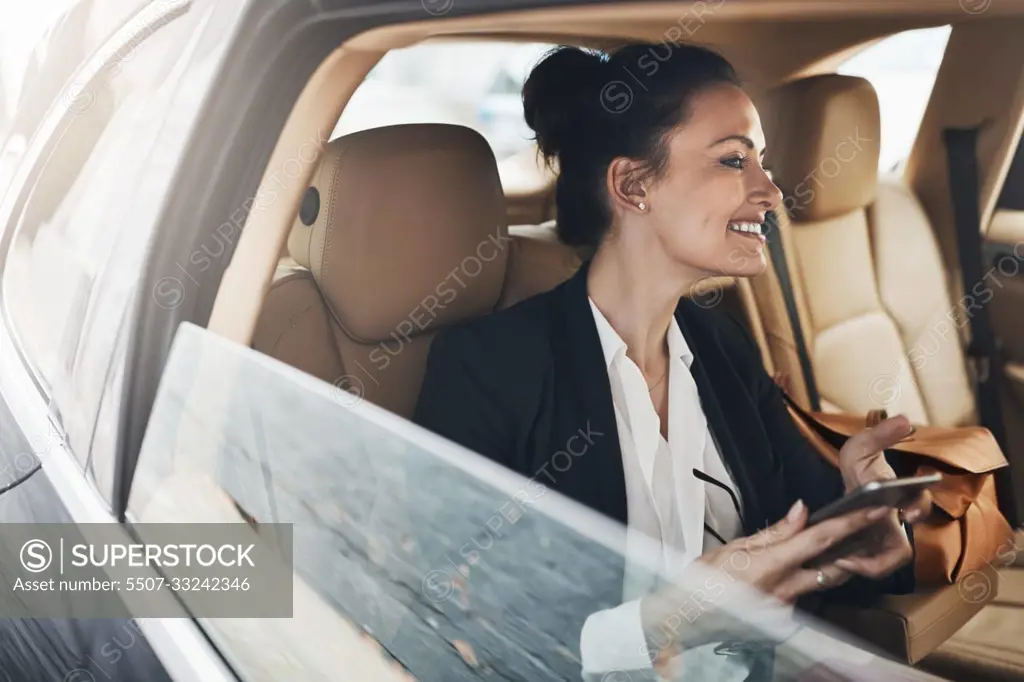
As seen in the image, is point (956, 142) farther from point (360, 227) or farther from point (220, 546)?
point (220, 546)

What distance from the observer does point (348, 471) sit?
33.3 inches

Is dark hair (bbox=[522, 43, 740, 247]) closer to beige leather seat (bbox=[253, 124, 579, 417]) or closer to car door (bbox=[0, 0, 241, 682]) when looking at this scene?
beige leather seat (bbox=[253, 124, 579, 417])

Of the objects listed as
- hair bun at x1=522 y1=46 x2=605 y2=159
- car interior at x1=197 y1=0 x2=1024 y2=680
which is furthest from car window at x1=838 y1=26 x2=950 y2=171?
hair bun at x1=522 y1=46 x2=605 y2=159

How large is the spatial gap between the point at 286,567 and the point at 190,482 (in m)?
0.20

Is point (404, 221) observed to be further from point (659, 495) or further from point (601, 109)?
point (659, 495)

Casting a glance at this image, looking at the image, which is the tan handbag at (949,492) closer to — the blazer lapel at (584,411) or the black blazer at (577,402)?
the black blazer at (577,402)

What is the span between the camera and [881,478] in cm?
68

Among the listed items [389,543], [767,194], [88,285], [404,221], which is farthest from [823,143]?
[88,285]

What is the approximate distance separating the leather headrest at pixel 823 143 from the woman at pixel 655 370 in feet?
0.07

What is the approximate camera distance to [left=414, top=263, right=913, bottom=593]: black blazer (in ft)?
2.40

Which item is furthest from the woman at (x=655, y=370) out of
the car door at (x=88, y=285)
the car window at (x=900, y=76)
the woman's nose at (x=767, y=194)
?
the car door at (x=88, y=285)

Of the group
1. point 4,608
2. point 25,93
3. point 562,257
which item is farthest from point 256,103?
point 4,608

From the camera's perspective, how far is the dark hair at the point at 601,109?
707 mm

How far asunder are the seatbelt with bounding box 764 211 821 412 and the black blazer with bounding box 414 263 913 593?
30 mm
